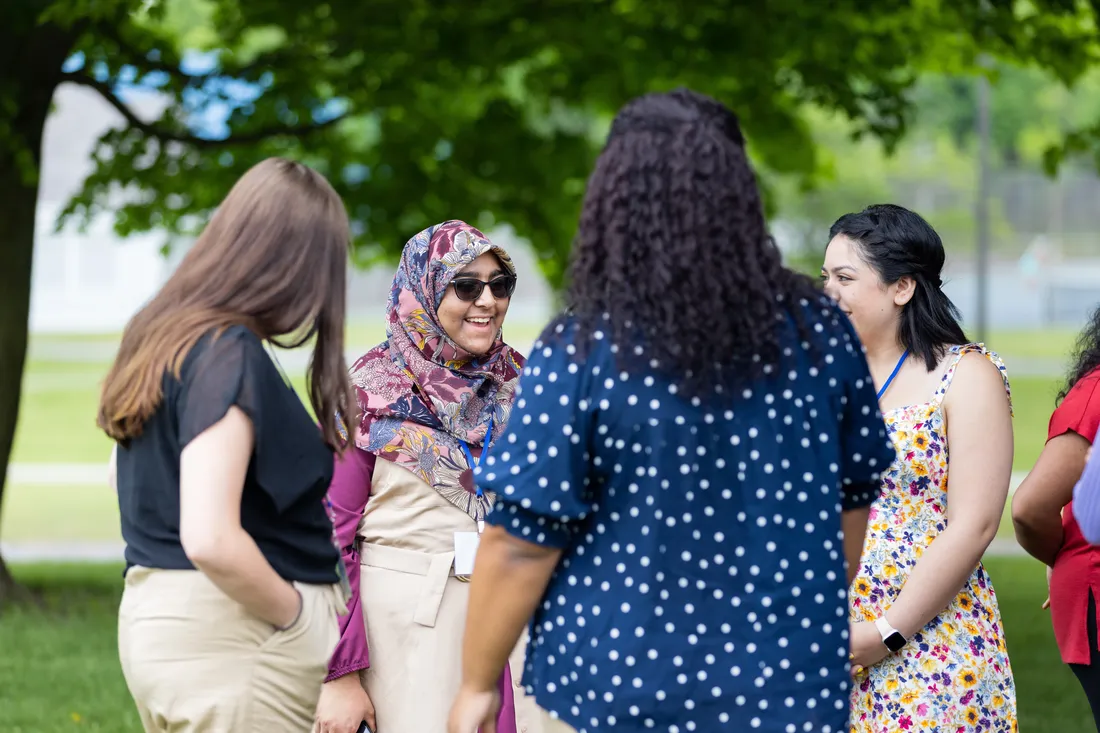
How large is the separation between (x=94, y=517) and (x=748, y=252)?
14.1 m

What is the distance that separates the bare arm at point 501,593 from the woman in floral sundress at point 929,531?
1.09 meters

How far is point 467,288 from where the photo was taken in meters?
3.45

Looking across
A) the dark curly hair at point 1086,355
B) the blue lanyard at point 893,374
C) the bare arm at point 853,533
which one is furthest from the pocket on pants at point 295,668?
the dark curly hair at point 1086,355

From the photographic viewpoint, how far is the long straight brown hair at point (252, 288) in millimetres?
2443

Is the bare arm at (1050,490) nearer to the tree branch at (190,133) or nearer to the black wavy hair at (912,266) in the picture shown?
the black wavy hair at (912,266)

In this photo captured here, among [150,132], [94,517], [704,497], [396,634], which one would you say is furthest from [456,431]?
[94,517]

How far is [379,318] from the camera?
51.8 m

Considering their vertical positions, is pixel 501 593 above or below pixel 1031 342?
above

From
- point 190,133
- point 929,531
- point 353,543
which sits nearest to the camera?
point 929,531

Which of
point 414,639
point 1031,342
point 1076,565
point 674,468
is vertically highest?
point 674,468

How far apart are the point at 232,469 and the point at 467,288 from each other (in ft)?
3.93

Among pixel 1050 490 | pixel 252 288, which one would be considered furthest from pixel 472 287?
pixel 1050 490

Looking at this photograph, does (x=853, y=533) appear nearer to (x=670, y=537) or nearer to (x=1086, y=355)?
(x=670, y=537)

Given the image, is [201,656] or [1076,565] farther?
[1076,565]
